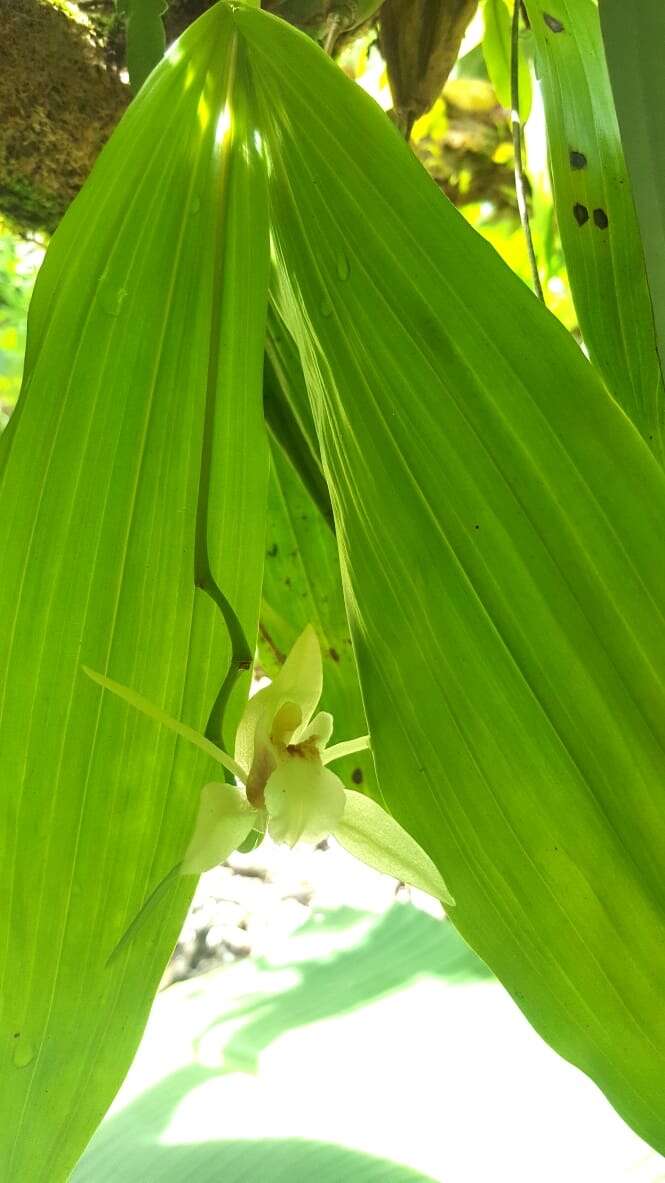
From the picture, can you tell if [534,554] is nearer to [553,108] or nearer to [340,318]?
[340,318]

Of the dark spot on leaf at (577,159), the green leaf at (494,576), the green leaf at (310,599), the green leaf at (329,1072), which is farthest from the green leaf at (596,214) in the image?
the green leaf at (329,1072)

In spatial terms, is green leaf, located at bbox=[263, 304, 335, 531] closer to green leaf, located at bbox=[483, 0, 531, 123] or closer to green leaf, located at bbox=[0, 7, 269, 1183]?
green leaf, located at bbox=[0, 7, 269, 1183]

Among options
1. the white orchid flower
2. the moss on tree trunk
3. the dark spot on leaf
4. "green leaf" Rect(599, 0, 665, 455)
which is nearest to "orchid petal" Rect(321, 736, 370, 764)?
the white orchid flower

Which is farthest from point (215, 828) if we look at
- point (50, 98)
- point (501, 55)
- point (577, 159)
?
point (501, 55)

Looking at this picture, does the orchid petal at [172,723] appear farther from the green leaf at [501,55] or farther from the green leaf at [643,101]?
the green leaf at [501,55]

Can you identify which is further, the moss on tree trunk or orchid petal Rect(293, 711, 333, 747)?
the moss on tree trunk

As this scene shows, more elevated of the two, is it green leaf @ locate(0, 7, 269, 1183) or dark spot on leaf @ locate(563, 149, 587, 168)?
dark spot on leaf @ locate(563, 149, 587, 168)
